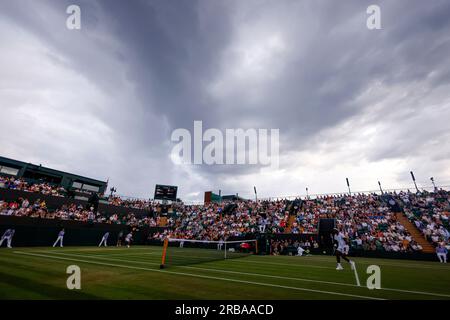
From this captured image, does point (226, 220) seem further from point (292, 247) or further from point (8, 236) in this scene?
point (8, 236)

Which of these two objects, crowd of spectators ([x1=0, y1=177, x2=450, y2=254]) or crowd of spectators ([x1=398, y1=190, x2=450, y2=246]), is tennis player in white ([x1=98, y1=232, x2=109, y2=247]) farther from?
crowd of spectators ([x1=398, y1=190, x2=450, y2=246])

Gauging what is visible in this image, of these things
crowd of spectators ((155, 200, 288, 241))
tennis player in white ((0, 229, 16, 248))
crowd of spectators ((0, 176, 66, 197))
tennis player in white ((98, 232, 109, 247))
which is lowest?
tennis player in white ((98, 232, 109, 247))

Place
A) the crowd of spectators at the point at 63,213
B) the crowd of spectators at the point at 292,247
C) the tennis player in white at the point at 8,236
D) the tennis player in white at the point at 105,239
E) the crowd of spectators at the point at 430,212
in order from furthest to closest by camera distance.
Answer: the tennis player in white at the point at 105,239 < the crowd of spectators at the point at 63,213 < the crowd of spectators at the point at 292,247 < the crowd of spectators at the point at 430,212 < the tennis player in white at the point at 8,236

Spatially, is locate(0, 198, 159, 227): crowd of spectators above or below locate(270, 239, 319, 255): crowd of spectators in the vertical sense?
above

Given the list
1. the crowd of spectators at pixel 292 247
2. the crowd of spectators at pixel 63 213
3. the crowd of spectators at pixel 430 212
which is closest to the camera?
the crowd of spectators at pixel 430 212

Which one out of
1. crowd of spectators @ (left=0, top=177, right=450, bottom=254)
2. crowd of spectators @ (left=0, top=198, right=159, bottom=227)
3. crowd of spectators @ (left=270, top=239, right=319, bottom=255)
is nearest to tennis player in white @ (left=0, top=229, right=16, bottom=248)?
crowd of spectators @ (left=0, top=198, right=159, bottom=227)

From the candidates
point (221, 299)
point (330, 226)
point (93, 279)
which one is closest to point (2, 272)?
point (93, 279)

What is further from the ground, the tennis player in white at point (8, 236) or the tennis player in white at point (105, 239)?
the tennis player in white at point (8, 236)

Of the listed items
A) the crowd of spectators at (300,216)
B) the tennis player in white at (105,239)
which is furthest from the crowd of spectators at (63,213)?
the tennis player in white at (105,239)

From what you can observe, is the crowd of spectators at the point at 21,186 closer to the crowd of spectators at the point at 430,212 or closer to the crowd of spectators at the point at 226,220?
the crowd of spectators at the point at 226,220

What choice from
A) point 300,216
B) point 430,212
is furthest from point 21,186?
point 430,212

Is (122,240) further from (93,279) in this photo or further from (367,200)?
(367,200)

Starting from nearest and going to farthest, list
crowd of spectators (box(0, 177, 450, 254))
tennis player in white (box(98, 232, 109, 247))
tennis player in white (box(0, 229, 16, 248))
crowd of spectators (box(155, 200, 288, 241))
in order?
tennis player in white (box(0, 229, 16, 248))
crowd of spectators (box(0, 177, 450, 254))
tennis player in white (box(98, 232, 109, 247))
crowd of spectators (box(155, 200, 288, 241))
